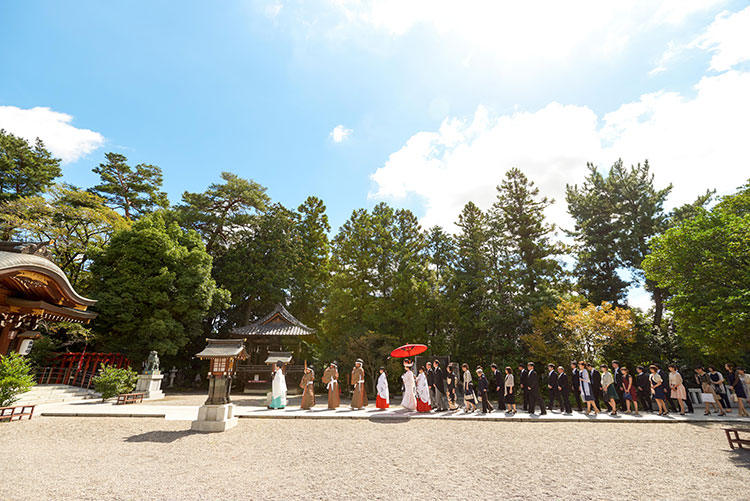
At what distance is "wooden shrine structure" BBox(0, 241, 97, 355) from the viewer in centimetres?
1117

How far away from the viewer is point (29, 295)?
12672mm

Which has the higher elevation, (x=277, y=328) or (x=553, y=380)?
(x=277, y=328)

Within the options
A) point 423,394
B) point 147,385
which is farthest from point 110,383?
point 423,394

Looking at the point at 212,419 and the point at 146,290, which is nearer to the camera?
the point at 212,419

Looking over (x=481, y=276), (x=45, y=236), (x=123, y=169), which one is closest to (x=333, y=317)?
(x=481, y=276)

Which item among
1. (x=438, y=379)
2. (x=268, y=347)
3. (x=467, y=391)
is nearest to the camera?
(x=467, y=391)

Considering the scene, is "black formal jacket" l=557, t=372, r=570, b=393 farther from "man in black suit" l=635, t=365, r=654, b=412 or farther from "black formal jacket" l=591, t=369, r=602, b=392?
"man in black suit" l=635, t=365, r=654, b=412

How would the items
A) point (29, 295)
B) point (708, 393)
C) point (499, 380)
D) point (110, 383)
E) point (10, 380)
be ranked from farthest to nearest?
1. point (110, 383)
2. point (29, 295)
3. point (499, 380)
4. point (708, 393)
5. point (10, 380)

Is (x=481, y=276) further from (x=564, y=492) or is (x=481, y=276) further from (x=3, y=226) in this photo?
(x=3, y=226)

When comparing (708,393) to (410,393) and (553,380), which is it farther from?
(410,393)

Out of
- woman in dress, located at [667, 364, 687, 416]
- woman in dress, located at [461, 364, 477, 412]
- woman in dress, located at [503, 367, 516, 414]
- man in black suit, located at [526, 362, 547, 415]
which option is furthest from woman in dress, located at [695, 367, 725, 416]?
woman in dress, located at [461, 364, 477, 412]

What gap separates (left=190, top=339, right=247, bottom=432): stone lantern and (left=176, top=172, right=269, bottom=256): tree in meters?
21.7

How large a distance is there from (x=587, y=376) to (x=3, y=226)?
106ft

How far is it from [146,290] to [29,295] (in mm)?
6218
